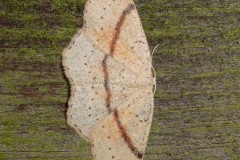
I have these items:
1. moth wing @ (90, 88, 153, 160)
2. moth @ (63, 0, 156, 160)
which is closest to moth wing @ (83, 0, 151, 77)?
moth @ (63, 0, 156, 160)

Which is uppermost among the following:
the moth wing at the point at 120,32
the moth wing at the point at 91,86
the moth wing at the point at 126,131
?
the moth wing at the point at 120,32

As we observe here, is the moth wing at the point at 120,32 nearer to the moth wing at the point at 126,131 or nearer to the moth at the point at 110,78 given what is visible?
the moth at the point at 110,78

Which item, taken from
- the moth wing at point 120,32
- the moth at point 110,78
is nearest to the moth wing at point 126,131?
the moth at point 110,78

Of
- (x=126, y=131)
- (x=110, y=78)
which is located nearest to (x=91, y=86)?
(x=110, y=78)

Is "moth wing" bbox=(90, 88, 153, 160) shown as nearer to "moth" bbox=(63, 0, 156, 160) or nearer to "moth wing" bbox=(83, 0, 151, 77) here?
"moth" bbox=(63, 0, 156, 160)

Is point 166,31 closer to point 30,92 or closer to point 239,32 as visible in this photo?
point 239,32

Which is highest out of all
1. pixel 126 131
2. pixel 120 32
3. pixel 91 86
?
pixel 120 32

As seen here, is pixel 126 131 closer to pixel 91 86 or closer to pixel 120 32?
pixel 91 86
